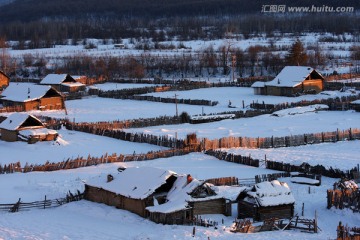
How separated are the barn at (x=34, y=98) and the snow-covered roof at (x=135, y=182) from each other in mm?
27350

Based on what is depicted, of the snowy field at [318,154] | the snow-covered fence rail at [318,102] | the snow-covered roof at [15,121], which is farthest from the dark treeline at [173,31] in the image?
the snowy field at [318,154]

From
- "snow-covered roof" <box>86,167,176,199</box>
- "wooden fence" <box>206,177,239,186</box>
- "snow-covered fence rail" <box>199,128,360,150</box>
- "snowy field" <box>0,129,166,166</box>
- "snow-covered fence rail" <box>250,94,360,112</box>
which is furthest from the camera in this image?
"snow-covered fence rail" <box>250,94,360,112</box>

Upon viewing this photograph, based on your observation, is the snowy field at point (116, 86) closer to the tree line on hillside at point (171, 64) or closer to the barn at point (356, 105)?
the tree line on hillside at point (171, 64)

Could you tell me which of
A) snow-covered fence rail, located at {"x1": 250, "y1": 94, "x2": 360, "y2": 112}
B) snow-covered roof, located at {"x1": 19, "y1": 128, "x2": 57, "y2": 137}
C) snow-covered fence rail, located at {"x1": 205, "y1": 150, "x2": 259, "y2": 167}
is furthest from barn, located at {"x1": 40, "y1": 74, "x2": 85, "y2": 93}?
snow-covered fence rail, located at {"x1": 205, "y1": 150, "x2": 259, "y2": 167}

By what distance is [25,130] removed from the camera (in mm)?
38094

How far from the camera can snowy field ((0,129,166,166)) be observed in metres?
33.8

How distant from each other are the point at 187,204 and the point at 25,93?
32612mm

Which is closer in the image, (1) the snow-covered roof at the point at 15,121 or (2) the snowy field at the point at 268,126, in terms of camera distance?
(1) the snow-covered roof at the point at 15,121

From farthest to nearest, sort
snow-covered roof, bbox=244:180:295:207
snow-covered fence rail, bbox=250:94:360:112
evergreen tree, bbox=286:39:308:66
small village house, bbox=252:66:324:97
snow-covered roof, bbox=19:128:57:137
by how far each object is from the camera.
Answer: evergreen tree, bbox=286:39:308:66 → small village house, bbox=252:66:324:97 → snow-covered fence rail, bbox=250:94:360:112 → snow-covered roof, bbox=19:128:57:137 → snow-covered roof, bbox=244:180:295:207

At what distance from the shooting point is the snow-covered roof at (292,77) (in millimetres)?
56531

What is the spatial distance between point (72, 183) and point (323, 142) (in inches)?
562

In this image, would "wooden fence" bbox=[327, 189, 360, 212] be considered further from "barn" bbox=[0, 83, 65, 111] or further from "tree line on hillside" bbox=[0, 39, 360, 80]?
"tree line on hillside" bbox=[0, 39, 360, 80]

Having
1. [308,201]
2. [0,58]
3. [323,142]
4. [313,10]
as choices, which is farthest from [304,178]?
[313,10]

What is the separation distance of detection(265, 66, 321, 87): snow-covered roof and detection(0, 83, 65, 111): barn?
17.0 m
